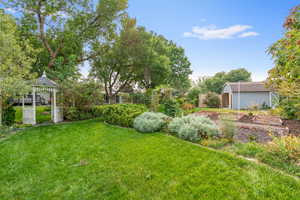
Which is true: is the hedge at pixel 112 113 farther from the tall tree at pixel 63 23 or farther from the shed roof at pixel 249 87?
the shed roof at pixel 249 87

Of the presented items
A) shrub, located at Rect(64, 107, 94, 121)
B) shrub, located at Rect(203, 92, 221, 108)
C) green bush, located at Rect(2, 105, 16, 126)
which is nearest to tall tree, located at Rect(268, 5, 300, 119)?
shrub, located at Rect(64, 107, 94, 121)

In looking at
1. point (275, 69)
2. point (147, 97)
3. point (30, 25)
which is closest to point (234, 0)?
point (275, 69)

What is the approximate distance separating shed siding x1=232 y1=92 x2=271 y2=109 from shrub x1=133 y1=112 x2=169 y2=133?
1374 cm

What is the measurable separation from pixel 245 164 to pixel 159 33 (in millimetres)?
19588

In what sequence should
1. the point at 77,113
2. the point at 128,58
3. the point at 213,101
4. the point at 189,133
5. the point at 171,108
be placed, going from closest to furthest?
the point at 189,133 → the point at 77,113 → the point at 171,108 → the point at 128,58 → the point at 213,101

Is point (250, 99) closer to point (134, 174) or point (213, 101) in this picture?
point (213, 101)

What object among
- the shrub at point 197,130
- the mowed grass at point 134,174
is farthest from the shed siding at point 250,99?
the mowed grass at point 134,174

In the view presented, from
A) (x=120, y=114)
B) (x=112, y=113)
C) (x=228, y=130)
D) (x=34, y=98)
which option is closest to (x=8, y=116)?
(x=34, y=98)

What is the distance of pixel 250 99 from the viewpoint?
1556 cm

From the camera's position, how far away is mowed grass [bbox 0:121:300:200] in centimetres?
229

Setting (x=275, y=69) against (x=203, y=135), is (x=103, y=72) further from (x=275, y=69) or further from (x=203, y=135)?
(x=275, y=69)

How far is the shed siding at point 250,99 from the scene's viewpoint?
15016 millimetres

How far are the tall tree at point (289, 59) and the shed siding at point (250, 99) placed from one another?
44.5ft

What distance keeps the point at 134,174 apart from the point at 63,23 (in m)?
13.4
